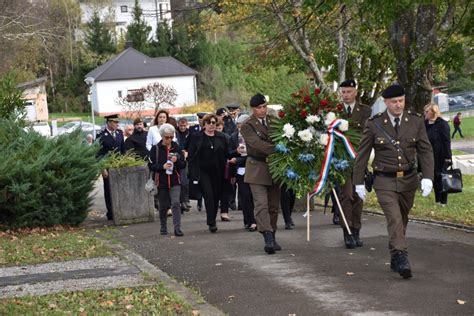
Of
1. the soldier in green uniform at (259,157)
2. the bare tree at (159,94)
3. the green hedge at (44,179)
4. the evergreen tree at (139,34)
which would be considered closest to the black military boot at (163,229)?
the green hedge at (44,179)

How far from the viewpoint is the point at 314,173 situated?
12.1 metres

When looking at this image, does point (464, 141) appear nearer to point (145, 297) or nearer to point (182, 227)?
point (182, 227)

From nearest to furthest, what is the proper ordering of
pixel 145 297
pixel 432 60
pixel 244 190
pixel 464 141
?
pixel 145 297, pixel 244 190, pixel 432 60, pixel 464 141

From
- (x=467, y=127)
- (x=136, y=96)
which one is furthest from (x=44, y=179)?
(x=136, y=96)

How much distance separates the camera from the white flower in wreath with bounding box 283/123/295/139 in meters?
11.8

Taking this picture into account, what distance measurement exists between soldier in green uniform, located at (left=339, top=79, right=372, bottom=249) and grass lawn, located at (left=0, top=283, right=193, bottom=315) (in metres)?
3.38

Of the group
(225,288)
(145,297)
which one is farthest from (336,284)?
(145,297)

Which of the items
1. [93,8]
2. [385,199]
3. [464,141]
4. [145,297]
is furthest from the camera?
[93,8]

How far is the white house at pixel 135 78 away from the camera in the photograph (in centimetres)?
8356

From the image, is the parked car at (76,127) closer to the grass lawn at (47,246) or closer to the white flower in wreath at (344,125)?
the grass lawn at (47,246)

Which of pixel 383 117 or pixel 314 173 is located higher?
pixel 383 117

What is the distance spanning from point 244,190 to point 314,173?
2532mm

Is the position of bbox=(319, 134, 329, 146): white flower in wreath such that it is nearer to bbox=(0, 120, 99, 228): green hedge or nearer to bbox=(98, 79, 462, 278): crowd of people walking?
bbox=(98, 79, 462, 278): crowd of people walking

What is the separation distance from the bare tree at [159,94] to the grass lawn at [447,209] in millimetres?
59631
